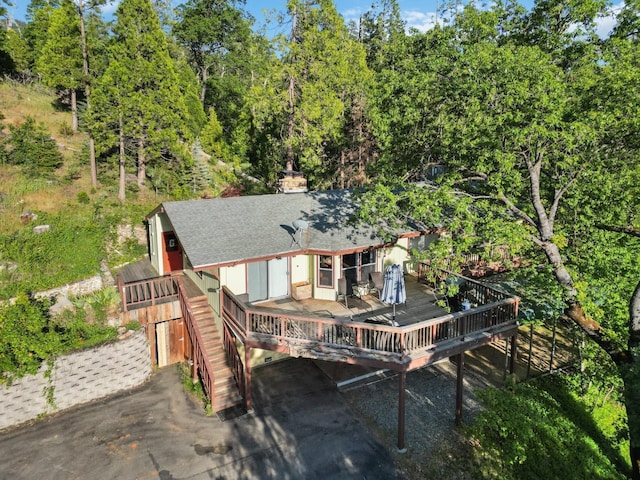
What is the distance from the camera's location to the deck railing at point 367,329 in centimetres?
1053

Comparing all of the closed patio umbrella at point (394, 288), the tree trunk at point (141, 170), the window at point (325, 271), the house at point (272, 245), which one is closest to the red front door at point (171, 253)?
the house at point (272, 245)

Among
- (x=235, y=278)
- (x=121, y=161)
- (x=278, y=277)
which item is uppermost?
(x=121, y=161)

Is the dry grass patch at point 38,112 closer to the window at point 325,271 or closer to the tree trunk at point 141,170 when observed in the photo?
the tree trunk at point 141,170

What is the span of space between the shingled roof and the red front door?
235cm

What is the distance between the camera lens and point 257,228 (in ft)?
45.3

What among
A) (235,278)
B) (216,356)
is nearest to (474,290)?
(235,278)

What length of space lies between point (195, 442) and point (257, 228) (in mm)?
6810

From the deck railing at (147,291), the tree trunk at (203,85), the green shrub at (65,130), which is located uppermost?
the tree trunk at (203,85)

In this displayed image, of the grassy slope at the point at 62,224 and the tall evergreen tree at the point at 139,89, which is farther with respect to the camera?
the tall evergreen tree at the point at 139,89

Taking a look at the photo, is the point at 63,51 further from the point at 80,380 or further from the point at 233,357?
the point at 233,357

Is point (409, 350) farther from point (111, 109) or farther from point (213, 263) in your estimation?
point (111, 109)

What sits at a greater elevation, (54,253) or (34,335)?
(54,253)

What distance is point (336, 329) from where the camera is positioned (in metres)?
10.9

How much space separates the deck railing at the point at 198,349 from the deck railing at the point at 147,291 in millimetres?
318
